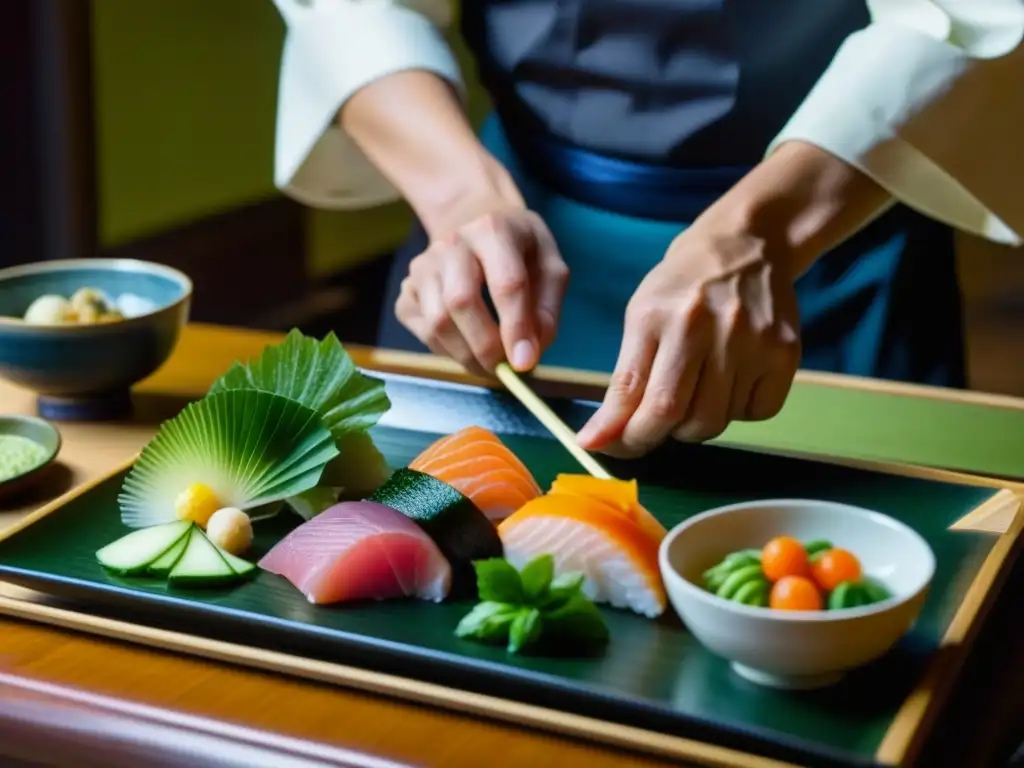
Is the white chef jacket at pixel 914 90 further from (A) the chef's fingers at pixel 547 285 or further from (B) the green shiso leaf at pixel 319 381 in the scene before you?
(B) the green shiso leaf at pixel 319 381

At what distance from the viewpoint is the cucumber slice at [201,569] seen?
896 millimetres

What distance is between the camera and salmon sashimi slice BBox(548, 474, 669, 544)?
0.94 metres

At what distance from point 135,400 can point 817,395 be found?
685mm

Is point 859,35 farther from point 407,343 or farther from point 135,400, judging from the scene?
point 135,400

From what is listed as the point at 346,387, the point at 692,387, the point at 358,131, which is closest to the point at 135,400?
the point at 346,387

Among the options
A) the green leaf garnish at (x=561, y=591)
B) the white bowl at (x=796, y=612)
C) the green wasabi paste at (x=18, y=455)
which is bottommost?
the green wasabi paste at (x=18, y=455)

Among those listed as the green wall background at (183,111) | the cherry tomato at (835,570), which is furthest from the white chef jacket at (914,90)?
the green wall background at (183,111)

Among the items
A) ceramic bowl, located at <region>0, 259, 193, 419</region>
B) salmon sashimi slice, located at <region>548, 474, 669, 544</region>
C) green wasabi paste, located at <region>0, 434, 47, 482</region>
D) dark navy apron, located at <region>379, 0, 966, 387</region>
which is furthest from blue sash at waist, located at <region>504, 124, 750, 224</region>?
green wasabi paste, located at <region>0, 434, 47, 482</region>

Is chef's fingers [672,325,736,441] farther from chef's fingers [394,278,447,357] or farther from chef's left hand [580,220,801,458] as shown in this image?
chef's fingers [394,278,447,357]

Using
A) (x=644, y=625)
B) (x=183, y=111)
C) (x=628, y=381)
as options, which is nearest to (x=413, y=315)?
(x=628, y=381)

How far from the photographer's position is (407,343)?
1661 millimetres

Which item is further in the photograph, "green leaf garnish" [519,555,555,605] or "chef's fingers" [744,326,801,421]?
"chef's fingers" [744,326,801,421]

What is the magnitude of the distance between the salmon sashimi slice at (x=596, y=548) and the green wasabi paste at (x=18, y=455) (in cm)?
43

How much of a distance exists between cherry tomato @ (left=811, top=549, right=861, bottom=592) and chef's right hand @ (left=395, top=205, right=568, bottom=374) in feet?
1.37
